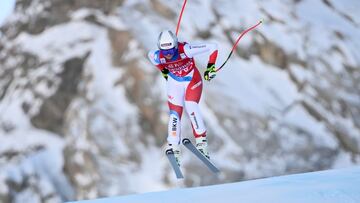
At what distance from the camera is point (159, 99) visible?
13023 mm

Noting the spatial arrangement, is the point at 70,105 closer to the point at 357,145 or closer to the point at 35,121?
the point at 35,121

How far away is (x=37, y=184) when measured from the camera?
1314 cm

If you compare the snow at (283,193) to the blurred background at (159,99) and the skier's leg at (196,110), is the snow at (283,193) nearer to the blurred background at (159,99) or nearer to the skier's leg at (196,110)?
the skier's leg at (196,110)

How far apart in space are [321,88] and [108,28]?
614 centimetres

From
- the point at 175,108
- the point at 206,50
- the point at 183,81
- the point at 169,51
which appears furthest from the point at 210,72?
the point at 175,108

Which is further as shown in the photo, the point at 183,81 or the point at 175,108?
the point at 175,108

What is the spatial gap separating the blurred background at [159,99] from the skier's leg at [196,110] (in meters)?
6.46

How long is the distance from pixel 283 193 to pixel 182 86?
1628 mm

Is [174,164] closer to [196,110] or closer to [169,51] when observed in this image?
[196,110]

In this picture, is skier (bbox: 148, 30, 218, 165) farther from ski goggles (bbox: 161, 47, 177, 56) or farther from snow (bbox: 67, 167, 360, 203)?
snow (bbox: 67, 167, 360, 203)

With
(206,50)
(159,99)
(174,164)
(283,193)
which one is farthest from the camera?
(159,99)

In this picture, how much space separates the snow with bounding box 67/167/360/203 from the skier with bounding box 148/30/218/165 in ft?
1.58

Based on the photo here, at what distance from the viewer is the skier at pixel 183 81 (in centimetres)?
558

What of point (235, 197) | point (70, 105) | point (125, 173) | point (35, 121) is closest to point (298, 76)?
point (125, 173)
